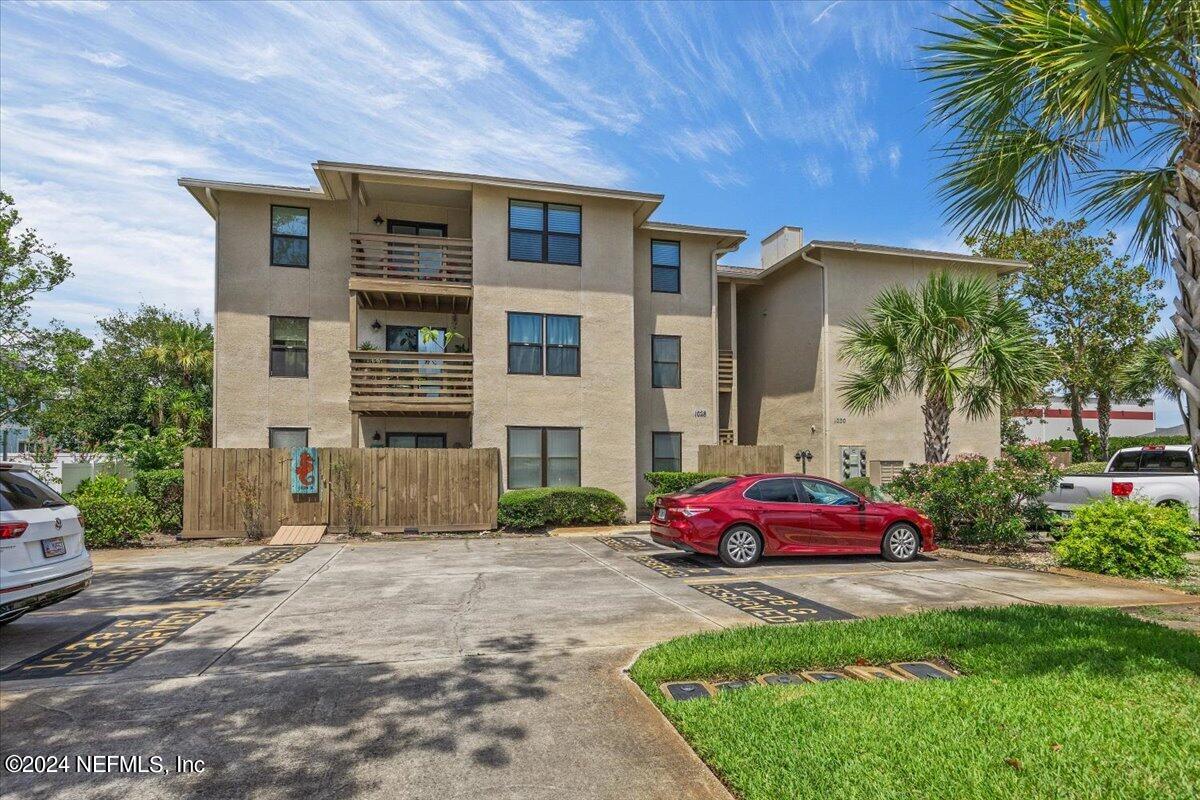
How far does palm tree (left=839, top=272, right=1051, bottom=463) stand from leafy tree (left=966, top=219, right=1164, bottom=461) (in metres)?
15.9

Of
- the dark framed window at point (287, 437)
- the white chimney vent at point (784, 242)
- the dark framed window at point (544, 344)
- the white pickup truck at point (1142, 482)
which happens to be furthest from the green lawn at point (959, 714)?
the white chimney vent at point (784, 242)

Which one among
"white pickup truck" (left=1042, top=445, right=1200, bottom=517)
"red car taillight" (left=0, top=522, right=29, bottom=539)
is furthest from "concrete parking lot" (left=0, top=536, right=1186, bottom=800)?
"white pickup truck" (left=1042, top=445, right=1200, bottom=517)

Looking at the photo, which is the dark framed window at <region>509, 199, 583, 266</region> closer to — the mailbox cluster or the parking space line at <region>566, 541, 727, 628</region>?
the parking space line at <region>566, 541, 727, 628</region>

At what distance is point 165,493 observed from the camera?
14.4 metres

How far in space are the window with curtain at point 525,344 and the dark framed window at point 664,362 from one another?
12.7 ft

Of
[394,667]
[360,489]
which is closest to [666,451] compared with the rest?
[360,489]

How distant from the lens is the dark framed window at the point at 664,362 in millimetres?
19188

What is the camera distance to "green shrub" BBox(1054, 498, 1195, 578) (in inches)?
363

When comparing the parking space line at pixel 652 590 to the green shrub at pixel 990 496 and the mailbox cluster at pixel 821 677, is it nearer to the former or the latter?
the mailbox cluster at pixel 821 677

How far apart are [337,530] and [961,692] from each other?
13.2 meters

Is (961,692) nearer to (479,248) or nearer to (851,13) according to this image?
(851,13)

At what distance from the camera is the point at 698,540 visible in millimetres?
10195

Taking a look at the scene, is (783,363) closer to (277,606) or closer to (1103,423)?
(277,606)

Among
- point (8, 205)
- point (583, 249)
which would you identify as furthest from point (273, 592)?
point (8, 205)
